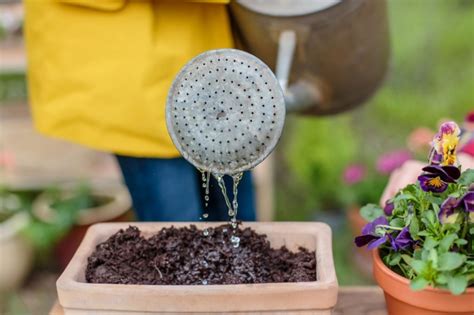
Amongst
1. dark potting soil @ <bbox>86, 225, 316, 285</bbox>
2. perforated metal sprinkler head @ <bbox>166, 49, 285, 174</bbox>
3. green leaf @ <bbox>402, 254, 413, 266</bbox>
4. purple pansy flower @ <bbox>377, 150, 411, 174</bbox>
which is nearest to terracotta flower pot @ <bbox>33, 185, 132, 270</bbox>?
purple pansy flower @ <bbox>377, 150, 411, 174</bbox>

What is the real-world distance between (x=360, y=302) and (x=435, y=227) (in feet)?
0.76

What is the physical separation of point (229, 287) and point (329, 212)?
2153 mm

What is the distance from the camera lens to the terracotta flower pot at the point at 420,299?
0.88m

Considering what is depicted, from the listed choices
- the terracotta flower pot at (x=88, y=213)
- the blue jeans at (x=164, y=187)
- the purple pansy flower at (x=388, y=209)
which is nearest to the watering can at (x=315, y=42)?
the blue jeans at (x=164, y=187)

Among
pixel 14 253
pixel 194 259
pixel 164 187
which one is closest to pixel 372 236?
pixel 194 259

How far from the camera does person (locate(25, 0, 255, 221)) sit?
1.24 m

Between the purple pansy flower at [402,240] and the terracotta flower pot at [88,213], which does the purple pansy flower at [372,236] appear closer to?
the purple pansy flower at [402,240]

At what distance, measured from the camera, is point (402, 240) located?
36.5 inches

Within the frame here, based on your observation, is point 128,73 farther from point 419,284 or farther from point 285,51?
point 419,284

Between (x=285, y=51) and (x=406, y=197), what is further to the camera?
(x=285, y=51)

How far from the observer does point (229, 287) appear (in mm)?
864

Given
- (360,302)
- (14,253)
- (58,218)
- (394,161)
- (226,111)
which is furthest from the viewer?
(58,218)

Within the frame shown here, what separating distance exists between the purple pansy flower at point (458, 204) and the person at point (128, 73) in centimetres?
53

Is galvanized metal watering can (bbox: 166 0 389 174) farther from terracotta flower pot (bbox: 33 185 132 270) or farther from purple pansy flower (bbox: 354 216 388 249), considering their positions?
terracotta flower pot (bbox: 33 185 132 270)
